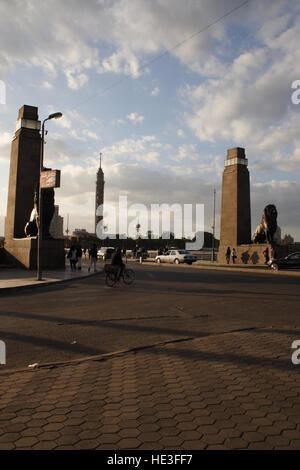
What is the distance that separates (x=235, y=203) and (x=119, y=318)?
32090 mm

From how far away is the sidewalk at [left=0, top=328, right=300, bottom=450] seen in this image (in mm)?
2793

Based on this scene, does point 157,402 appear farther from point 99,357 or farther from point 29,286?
point 29,286

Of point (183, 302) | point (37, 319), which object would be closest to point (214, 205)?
point (183, 302)

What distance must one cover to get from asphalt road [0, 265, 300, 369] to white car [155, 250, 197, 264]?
72.3 feet

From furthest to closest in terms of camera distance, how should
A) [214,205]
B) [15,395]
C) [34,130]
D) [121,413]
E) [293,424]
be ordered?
[214,205] → [34,130] → [15,395] → [121,413] → [293,424]

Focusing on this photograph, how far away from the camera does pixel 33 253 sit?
22.8m

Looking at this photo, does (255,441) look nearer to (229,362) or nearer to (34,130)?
(229,362)

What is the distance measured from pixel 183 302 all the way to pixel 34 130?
2309 cm

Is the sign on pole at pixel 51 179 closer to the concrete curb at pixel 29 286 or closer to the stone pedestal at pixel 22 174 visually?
the concrete curb at pixel 29 286

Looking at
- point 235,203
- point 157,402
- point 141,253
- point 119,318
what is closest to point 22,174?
point 141,253

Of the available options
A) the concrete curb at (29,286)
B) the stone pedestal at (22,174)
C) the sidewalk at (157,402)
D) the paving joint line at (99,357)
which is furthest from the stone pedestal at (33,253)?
the sidewalk at (157,402)

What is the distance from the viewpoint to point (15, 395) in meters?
3.69

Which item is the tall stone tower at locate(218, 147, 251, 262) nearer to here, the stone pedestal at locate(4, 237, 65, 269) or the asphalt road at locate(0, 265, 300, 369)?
the stone pedestal at locate(4, 237, 65, 269)

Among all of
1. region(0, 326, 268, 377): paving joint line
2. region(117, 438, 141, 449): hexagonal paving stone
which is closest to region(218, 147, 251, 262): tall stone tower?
region(0, 326, 268, 377): paving joint line
